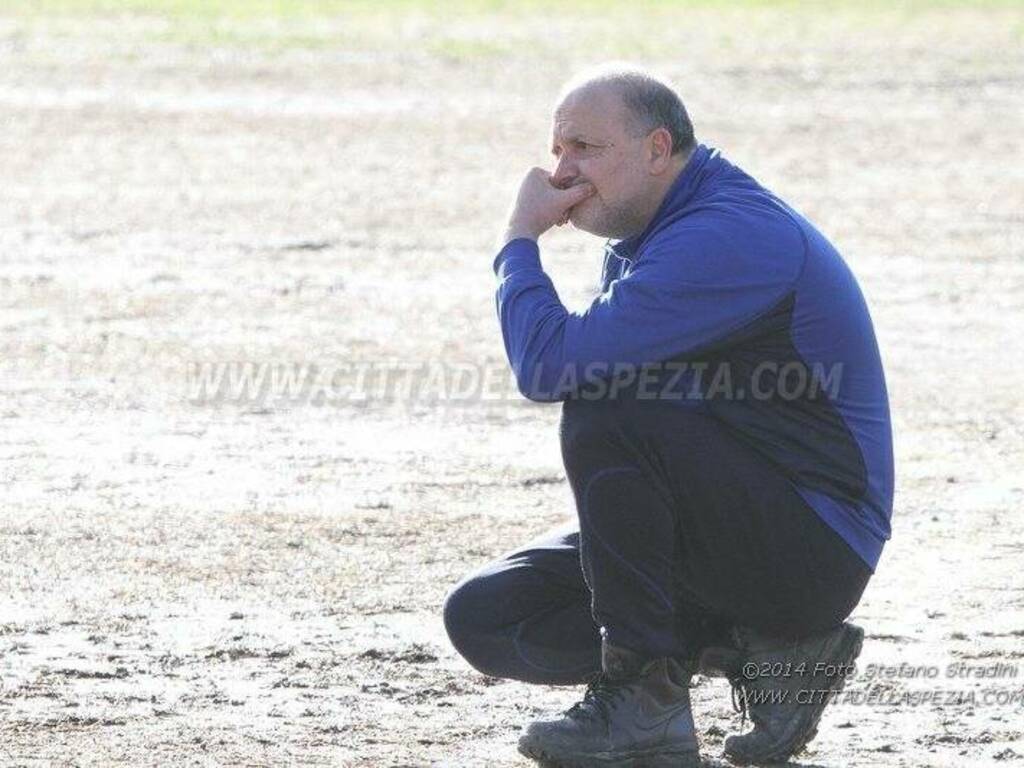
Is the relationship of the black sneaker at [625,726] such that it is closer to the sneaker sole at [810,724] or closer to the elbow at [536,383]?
the sneaker sole at [810,724]

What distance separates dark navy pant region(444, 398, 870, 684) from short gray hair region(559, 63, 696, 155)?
2.04 ft

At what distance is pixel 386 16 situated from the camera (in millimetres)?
27188

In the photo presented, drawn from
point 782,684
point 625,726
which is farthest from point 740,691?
point 625,726

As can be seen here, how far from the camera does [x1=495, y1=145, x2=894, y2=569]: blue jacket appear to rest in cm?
473

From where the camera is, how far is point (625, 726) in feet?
15.9

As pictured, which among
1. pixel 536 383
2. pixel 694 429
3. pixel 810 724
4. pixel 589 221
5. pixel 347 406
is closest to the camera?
pixel 694 429

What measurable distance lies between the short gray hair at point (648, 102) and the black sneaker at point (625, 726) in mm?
1139

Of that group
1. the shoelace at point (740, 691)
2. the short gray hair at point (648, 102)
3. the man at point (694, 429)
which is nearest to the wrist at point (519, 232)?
the man at point (694, 429)

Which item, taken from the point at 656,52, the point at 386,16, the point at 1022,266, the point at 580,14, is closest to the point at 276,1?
the point at 386,16

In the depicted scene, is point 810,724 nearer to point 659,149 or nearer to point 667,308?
point 667,308

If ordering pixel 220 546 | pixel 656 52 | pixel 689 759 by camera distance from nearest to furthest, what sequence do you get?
pixel 689 759 → pixel 220 546 → pixel 656 52

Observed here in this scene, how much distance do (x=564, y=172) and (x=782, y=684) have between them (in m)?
1.24

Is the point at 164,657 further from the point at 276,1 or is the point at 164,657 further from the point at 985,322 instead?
the point at 276,1

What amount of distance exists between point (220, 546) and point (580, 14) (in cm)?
2206
